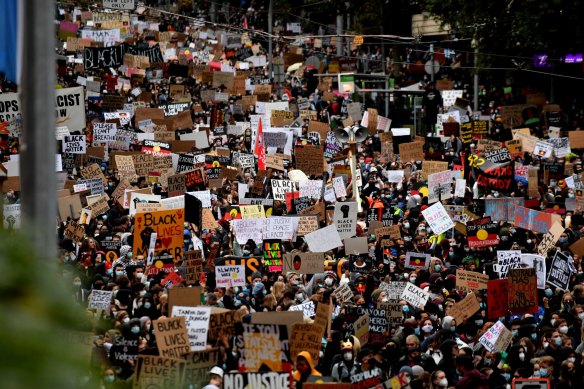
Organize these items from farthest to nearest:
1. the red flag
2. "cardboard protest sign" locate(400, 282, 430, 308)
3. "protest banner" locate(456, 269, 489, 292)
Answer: the red flag, "protest banner" locate(456, 269, 489, 292), "cardboard protest sign" locate(400, 282, 430, 308)

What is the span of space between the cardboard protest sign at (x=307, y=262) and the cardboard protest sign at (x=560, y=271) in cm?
309

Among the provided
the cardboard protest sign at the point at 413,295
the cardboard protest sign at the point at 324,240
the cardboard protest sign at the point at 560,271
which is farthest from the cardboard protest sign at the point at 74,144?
the cardboard protest sign at the point at 560,271

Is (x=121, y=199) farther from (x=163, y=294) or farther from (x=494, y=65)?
(x=494, y=65)

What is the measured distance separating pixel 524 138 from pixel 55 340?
2945cm

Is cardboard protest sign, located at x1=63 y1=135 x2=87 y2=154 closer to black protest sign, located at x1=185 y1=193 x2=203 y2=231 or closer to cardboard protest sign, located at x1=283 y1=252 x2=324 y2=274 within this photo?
black protest sign, located at x1=185 y1=193 x2=203 y2=231

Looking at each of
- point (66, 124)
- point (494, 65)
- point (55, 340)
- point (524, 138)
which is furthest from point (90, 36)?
point (55, 340)

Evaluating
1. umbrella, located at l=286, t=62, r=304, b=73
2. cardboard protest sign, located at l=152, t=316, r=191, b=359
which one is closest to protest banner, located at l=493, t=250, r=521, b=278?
cardboard protest sign, located at l=152, t=316, r=191, b=359

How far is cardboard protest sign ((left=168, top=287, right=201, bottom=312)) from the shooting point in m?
12.4

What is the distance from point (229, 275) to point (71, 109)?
835 cm

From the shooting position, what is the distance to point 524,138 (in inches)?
1196

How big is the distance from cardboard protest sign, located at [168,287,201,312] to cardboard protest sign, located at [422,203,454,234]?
26.4 feet

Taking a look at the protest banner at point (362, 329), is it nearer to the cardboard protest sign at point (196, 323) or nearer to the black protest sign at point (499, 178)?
the cardboard protest sign at point (196, 323)

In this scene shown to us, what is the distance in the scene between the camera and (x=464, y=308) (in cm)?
1402

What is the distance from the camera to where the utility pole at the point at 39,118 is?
4.64 metres
